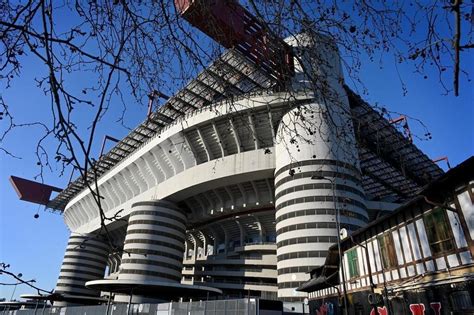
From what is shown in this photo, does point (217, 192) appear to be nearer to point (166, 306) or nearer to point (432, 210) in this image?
point (166, 306)

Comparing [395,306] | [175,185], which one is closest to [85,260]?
[175,185]

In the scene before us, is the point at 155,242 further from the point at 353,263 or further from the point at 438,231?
the point at 438,231

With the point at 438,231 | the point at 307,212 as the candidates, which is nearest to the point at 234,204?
the point at 307,212

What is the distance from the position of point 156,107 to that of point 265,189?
5122 cm

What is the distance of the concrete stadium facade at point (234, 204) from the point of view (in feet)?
141

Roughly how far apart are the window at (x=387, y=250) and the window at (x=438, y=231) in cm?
273

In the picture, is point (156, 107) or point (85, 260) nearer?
point (156, 107)

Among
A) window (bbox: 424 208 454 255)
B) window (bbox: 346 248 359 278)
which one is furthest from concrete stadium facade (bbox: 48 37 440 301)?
window (bbox: 424 208 454 255)

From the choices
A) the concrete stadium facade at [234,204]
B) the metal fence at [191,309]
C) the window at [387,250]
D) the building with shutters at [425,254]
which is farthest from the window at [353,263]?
the concrete stadium facade at [234,204]

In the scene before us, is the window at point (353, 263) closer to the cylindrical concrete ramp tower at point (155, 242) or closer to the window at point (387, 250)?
the window at point (387, 250)

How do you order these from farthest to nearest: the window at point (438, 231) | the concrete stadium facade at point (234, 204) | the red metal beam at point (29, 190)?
the red metal beam at point (29, 190), the concrete stadium facade at point (234, 204), the window at point (438, 231)

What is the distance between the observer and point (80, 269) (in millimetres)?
77188

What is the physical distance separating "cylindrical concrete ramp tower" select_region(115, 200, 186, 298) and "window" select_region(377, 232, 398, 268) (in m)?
44.3

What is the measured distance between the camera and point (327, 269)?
2428 cm
